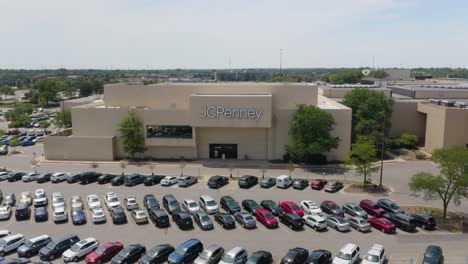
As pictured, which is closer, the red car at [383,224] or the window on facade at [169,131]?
the red car at [383,224]

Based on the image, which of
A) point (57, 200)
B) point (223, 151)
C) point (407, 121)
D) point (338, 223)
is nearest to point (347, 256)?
point (338, 223)

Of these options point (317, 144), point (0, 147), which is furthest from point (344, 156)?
point (0, 147)

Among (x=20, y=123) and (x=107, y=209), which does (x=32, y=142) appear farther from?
(x=107, y=209)

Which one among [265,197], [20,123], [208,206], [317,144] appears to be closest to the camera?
[208,206]

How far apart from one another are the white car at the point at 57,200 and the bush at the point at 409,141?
1890 inches

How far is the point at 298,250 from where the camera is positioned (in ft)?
83.9

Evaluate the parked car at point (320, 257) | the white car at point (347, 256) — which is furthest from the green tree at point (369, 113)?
the parked car at point (320, 257)

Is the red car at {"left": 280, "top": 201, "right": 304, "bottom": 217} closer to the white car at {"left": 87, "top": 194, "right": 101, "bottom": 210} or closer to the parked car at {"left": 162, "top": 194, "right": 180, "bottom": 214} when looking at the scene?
the parked car at {"left": 162, "top": 194, "right": 180, "bottom": 214}

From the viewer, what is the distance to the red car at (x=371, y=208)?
34156 millimetres

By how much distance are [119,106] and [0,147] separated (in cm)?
2116

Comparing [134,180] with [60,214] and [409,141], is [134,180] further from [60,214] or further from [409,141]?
[409,141]

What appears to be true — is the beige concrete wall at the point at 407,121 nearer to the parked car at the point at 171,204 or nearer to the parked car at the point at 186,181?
the parked car at the point at 186,181

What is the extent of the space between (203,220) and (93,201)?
11.9 m

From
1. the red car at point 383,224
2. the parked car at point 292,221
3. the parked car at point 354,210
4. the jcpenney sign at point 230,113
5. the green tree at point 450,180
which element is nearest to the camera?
the red car at point 383,224
